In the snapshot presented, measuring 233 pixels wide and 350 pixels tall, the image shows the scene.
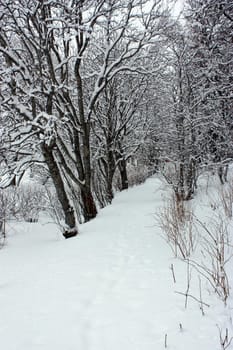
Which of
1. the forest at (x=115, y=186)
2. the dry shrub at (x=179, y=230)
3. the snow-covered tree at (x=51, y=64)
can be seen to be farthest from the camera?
the snow-covered tree at (x=51, y=64)

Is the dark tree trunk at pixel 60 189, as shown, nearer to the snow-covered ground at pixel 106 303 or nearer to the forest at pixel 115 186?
the forest at pixel 115 186

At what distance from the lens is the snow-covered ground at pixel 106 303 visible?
195cm

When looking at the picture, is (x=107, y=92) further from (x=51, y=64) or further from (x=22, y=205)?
(x=22, y=205)

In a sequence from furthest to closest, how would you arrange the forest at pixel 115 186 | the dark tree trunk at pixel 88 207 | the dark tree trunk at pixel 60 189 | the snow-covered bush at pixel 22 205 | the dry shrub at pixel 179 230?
the snow-covered bush at pixel 22 205 < the dark tree trunk at pixel 88 207 < the dark tree trunk at pixel 60 189 < the dry shrub at pixel 179 230 < the forest at pixel 115 186

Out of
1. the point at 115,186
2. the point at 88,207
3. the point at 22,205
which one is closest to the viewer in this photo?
the point at 88,207

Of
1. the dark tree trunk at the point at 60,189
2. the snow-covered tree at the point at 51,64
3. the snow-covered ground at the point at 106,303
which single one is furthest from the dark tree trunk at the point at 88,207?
the snow-covered ground at the point at 106,303

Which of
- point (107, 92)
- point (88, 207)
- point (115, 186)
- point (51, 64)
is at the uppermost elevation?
point (107, 92)

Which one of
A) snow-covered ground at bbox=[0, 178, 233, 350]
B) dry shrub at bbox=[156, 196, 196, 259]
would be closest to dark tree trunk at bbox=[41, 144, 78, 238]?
snow-covered ground at bbox=[0, 178, 233, 350]

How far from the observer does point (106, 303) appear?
251 centimetres

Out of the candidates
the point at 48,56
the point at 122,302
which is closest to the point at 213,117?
the point at 48,56

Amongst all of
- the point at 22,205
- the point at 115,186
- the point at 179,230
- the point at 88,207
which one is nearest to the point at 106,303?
the point at 179,230

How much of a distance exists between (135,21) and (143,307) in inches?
298

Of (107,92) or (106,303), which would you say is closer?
(106,303)

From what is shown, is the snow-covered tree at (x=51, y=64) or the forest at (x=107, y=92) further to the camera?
the forest at (x=107, y=92)
